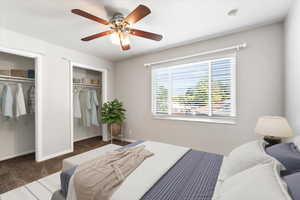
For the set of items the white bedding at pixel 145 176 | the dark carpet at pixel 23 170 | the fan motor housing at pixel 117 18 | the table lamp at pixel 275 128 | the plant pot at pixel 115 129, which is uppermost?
the fan motor housing at pixel 117 18

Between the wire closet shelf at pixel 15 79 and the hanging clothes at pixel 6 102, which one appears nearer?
the hanging clothes at pixel 6 102

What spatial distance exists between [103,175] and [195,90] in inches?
94.4

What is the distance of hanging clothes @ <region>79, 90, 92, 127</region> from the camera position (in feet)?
12.2

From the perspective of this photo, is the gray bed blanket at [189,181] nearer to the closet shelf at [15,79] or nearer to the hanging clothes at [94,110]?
the hanging clothes at [94,110]

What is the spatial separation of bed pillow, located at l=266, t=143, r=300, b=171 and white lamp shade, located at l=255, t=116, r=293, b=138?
472mm

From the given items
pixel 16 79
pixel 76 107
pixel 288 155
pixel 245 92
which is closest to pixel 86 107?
pixel 76 107

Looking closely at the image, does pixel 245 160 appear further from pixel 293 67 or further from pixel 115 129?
pixel 115 129

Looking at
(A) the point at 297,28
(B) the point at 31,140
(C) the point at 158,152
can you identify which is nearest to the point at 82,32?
(C) the point at 158,152

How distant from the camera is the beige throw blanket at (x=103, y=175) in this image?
95 cm

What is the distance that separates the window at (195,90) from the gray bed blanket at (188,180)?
54.9 inches

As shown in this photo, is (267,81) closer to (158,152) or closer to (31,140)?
(158,152)

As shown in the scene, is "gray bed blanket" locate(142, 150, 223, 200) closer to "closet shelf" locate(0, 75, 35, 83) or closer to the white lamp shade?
the white lamp shade

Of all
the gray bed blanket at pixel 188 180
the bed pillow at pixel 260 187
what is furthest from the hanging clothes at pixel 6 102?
the bed pillow at pixel 260 187

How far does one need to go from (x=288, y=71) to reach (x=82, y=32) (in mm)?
3345
